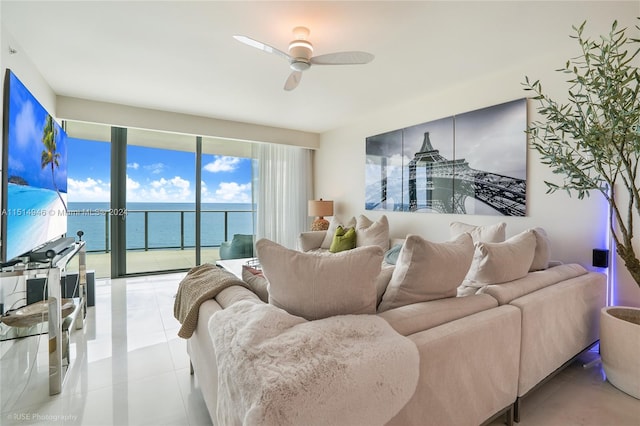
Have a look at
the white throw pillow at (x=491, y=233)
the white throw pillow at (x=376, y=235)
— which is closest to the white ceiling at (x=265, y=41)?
the white throw pillow at (x=491, y=233)

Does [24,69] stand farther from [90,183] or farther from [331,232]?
[331,232]

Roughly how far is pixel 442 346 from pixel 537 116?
2590mm

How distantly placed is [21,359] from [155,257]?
4.17 metres

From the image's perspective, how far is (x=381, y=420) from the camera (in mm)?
990

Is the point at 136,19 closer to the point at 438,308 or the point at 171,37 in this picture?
the point at 171,37

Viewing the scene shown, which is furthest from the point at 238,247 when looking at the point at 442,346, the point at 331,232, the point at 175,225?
the point at 442,346

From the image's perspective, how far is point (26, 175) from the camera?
235 cm

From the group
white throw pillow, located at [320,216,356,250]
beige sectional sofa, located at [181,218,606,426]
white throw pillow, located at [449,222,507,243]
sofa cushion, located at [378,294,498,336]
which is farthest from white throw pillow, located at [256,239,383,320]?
white throw pillow, located at [320,216,356,250]

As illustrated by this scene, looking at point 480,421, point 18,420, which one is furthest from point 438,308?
point 18,420

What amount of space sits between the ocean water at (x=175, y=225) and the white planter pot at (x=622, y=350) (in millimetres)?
4761

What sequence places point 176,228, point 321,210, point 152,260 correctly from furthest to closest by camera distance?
1. point 176,228
2. point 152,260
3. point 321,210

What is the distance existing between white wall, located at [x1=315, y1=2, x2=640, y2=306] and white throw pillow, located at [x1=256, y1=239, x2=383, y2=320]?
6.86 ft

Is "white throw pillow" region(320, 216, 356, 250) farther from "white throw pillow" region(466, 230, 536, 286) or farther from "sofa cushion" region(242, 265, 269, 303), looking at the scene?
"sofa cushion" region(242, 265, 269, 303)

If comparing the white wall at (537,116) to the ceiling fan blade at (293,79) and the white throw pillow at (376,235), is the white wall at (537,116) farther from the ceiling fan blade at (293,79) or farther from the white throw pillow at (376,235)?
the ceiling fan blade at (293,79)
